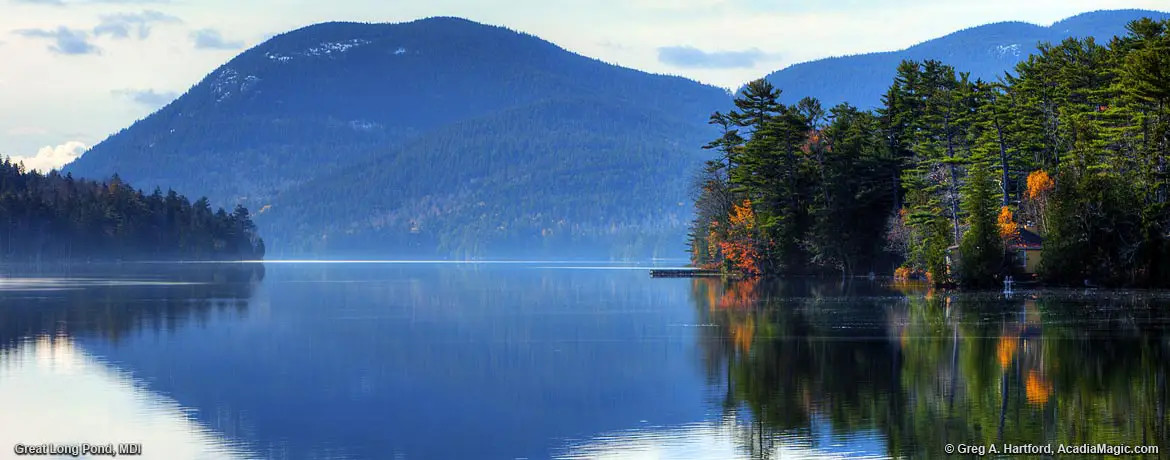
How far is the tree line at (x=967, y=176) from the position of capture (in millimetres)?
72938

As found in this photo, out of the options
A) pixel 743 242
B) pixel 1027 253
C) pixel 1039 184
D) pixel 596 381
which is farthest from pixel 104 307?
pixel 743 242

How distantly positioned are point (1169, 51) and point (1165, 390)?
49466 mm

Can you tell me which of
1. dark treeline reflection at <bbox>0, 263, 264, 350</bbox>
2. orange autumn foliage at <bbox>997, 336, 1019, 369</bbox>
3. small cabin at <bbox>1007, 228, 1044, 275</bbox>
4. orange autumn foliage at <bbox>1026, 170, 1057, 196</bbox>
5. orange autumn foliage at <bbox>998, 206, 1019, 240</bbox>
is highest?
orange autumn foliage at <bbox>1026, 170, 1057, 196</bbox>

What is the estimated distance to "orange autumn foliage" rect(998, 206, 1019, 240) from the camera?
262 ft

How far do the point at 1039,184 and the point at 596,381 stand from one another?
57.5 meters

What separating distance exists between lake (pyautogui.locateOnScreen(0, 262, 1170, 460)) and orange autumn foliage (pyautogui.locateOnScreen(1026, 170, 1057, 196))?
2297cm

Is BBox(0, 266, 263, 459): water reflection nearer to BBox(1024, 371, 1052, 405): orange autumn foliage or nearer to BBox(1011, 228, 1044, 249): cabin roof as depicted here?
BBox(1024, 371, 1052, 405): orange autumn foliage

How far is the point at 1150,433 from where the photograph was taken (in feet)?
75.7

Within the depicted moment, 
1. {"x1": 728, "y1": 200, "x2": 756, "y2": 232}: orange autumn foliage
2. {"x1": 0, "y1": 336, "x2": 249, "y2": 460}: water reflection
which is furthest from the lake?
{"x1": 728, "y1": 200, "x2": 756, "y2": 232}: orange autumn foliage

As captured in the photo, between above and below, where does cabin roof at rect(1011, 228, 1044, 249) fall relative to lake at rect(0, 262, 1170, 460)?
above

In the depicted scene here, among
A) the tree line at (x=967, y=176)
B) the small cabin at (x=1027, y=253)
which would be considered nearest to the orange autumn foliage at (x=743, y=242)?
the tree line at (x=967, y=176)

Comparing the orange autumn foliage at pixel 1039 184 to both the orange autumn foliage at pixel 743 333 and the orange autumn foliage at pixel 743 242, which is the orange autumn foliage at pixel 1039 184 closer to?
the orange autumn foliage at pixel 743 242

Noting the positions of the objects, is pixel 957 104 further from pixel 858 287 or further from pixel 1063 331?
pixel 1063 331

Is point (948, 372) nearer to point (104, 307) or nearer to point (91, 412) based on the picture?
point (91, 412)
